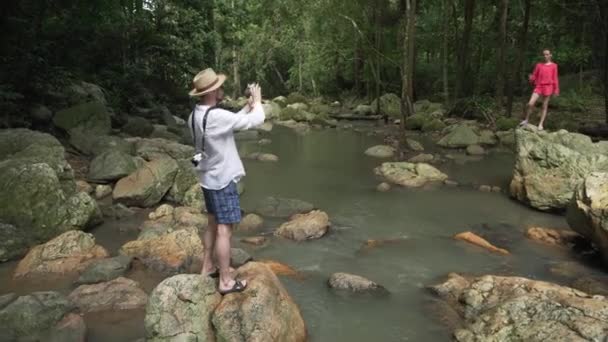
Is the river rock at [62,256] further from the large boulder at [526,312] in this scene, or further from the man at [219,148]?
the large boulder at [526,312]

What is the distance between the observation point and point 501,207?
32.7 feet

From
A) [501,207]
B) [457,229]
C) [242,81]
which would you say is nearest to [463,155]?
[501,207]

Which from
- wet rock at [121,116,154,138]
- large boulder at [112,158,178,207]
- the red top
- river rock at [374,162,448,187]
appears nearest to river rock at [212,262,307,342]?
large boulder at [112,158,178,207]

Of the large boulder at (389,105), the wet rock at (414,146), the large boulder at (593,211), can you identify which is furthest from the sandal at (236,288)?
the large boulder at (389,105)

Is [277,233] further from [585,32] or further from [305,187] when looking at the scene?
[585,32]

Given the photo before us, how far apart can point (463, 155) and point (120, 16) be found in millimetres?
12209

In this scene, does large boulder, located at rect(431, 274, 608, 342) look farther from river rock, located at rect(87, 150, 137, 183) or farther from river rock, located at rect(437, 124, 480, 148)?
river rock, located at rect(437, 124, 480, 148)

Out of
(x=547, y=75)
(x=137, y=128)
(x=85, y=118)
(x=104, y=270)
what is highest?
(x=547, y=75)

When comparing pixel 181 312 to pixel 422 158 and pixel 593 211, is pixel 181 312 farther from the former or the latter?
pixel 422 158

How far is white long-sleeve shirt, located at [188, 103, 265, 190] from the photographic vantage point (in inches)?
163

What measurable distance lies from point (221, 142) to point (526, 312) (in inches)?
125

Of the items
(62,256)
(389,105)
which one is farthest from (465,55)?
(62,256)

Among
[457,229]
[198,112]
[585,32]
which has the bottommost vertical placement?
[457,229]

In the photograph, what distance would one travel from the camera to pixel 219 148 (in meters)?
4.26
